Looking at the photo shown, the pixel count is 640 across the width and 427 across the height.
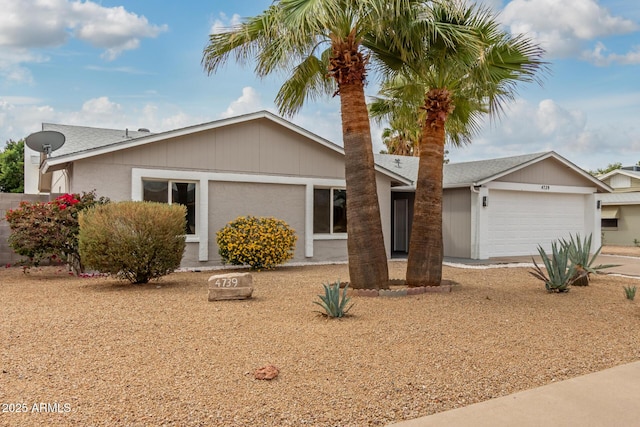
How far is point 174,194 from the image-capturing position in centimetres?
1316

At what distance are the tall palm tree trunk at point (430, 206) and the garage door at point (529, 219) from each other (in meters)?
8.74

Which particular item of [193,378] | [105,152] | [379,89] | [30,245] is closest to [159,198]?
[105,152]

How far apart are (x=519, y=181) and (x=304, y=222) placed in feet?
27.4

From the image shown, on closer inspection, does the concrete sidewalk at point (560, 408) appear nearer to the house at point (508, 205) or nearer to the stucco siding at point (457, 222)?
the house at point (508, 205)

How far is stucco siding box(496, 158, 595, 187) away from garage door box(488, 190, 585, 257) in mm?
489

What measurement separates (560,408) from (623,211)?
1047 inches

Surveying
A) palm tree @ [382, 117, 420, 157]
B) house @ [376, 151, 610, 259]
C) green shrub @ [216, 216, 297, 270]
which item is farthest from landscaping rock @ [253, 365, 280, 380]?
palm tree @ [382, 117, 420, 157]

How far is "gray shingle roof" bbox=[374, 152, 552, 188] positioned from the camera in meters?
17.7

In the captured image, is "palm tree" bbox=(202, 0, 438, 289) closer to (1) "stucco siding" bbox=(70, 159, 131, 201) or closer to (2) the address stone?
(2) the address stone

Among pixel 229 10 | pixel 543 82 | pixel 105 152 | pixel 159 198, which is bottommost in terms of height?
pixel 159 198

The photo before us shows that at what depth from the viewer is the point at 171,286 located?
33.1 ft

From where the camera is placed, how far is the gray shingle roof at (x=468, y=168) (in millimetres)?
17703

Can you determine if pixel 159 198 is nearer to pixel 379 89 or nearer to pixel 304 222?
pixel 304 222

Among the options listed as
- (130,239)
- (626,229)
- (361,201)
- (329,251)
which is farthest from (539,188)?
(130,239)
